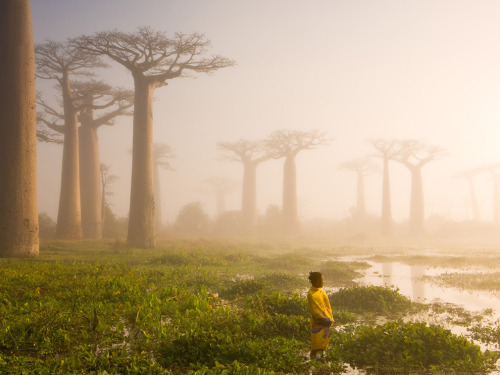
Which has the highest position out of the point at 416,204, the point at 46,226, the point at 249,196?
the point at 249,196

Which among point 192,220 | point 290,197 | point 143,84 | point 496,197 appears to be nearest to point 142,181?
point 143,84

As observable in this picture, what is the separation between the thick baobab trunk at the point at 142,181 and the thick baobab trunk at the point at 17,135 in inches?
210

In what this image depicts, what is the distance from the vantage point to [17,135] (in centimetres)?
1480

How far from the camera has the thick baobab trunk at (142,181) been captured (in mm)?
19891

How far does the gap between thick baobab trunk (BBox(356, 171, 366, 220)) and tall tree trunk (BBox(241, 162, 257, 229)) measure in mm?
15442

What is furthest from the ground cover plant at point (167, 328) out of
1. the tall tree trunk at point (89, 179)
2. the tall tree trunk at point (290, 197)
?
the tall tree trunk at point (290, 197)

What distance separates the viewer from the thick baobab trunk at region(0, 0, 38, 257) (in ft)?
47.2

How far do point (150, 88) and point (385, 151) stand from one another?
94.9ft

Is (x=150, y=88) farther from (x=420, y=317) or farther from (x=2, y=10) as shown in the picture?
(x=420, y=317)

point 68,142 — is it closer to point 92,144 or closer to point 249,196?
point 92,144

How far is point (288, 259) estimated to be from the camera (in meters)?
16.6

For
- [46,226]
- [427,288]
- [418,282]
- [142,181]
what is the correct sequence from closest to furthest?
[427,288] < [418,282] < [142,181] < [46,226]

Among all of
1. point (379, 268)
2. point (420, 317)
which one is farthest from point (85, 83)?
point (420, 317)

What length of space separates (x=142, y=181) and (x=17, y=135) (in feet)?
20.6
